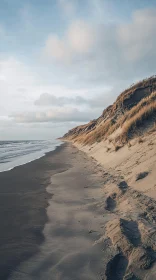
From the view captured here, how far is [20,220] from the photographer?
641 cm

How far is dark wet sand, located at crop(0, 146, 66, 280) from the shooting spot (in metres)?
4.62

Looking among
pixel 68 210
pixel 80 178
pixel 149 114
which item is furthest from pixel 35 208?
pixel 149 114

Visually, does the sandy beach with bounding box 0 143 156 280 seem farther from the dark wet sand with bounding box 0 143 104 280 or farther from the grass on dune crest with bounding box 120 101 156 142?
the grass on dune crest with bounding box 120 101 156 142

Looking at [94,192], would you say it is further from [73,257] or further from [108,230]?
[73,257]

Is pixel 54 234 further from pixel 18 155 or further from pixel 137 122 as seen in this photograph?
pixel 18 155

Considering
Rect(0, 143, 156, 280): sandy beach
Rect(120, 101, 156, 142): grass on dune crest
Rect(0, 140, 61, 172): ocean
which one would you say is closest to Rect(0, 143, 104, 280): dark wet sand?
Rect(0, 143, 156, 280): sandy beach

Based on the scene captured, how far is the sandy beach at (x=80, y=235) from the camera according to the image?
402 cm

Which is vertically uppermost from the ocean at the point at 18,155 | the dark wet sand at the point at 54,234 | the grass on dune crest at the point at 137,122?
the grass on dune crest at the point at 137,122

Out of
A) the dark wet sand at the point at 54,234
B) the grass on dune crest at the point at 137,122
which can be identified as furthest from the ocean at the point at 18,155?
the dark wet sand at the point at 54,234

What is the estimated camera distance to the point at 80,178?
472 inches

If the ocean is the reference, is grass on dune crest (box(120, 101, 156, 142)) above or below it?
above

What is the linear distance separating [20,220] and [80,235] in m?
1.78

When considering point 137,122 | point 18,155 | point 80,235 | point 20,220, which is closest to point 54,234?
point 80,235

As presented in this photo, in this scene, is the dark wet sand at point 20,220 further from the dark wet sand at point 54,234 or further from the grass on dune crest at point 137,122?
the grass on dune crest at point 137,122
